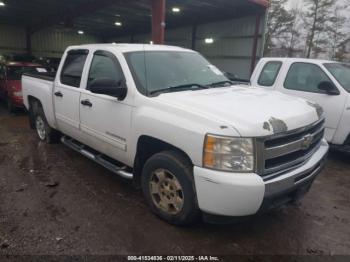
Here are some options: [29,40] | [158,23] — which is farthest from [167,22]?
[29,40]

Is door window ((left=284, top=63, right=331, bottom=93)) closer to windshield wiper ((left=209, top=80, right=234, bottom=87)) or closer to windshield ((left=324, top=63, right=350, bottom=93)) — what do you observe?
windshield ((left=324, top=63, right=350, bottom=93))

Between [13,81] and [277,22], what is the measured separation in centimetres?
2837

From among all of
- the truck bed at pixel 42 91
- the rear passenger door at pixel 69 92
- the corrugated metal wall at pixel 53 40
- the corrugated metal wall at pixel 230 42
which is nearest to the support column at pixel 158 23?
the truck bed at pixel 42 91

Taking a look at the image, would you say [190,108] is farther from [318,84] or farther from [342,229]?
[318,84]

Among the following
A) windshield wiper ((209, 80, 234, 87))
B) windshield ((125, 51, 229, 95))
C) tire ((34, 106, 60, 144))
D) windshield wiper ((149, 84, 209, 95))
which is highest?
windshield ((125, 51, 229, 95))

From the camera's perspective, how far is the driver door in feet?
11.7

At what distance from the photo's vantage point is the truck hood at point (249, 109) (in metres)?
Answer: 2.63

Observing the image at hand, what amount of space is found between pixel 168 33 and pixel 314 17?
1536 cm

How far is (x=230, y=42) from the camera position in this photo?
54.5 ft

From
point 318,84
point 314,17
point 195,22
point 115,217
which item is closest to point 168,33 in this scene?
point 195,22

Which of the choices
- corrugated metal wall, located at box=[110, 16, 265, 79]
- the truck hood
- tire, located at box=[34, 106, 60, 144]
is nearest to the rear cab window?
tire, located at box=[34, 106, 60, 144]

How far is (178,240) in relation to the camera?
302cm

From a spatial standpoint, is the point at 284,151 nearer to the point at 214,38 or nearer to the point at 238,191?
the point at 238,191

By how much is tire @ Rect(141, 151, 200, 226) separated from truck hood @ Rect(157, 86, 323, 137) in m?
0.54
